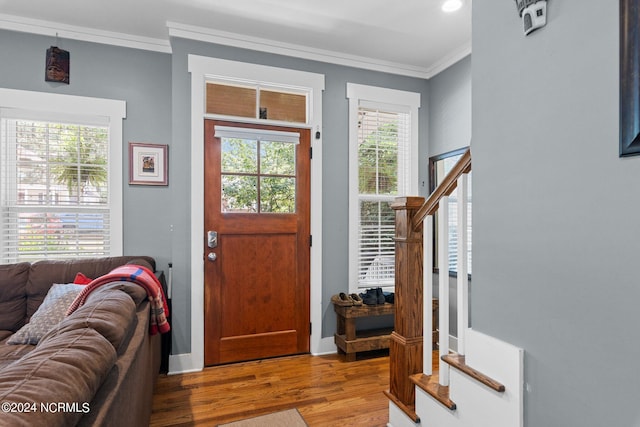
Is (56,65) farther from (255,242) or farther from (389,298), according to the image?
(389,298)

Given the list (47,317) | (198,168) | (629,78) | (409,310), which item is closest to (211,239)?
(198,168)

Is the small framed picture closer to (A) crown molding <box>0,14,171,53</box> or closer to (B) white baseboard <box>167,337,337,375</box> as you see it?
(A) crown molding <box>0,14,171,53</box>

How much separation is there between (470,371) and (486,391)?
9 centimetres

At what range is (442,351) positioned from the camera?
1.69 metres

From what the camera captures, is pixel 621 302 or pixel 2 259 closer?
pixel 621 302

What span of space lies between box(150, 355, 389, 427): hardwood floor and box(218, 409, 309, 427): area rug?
0.18 ft

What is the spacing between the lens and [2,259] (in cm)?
269

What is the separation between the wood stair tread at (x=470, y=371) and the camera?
1.29 metres

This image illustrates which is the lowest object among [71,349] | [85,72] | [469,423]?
[469,423]

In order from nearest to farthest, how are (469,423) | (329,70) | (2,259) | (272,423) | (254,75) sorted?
(469,423) → (272,423) → (2,259) → (254,75) → (329,70)

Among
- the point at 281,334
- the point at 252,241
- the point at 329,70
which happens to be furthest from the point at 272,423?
the point at 329,70

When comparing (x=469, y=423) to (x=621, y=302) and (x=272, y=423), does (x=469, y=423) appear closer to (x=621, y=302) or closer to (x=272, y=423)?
(x=621, y=302)

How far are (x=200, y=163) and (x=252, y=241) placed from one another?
0.77 metres

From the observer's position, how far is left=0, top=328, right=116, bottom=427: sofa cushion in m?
0.72
